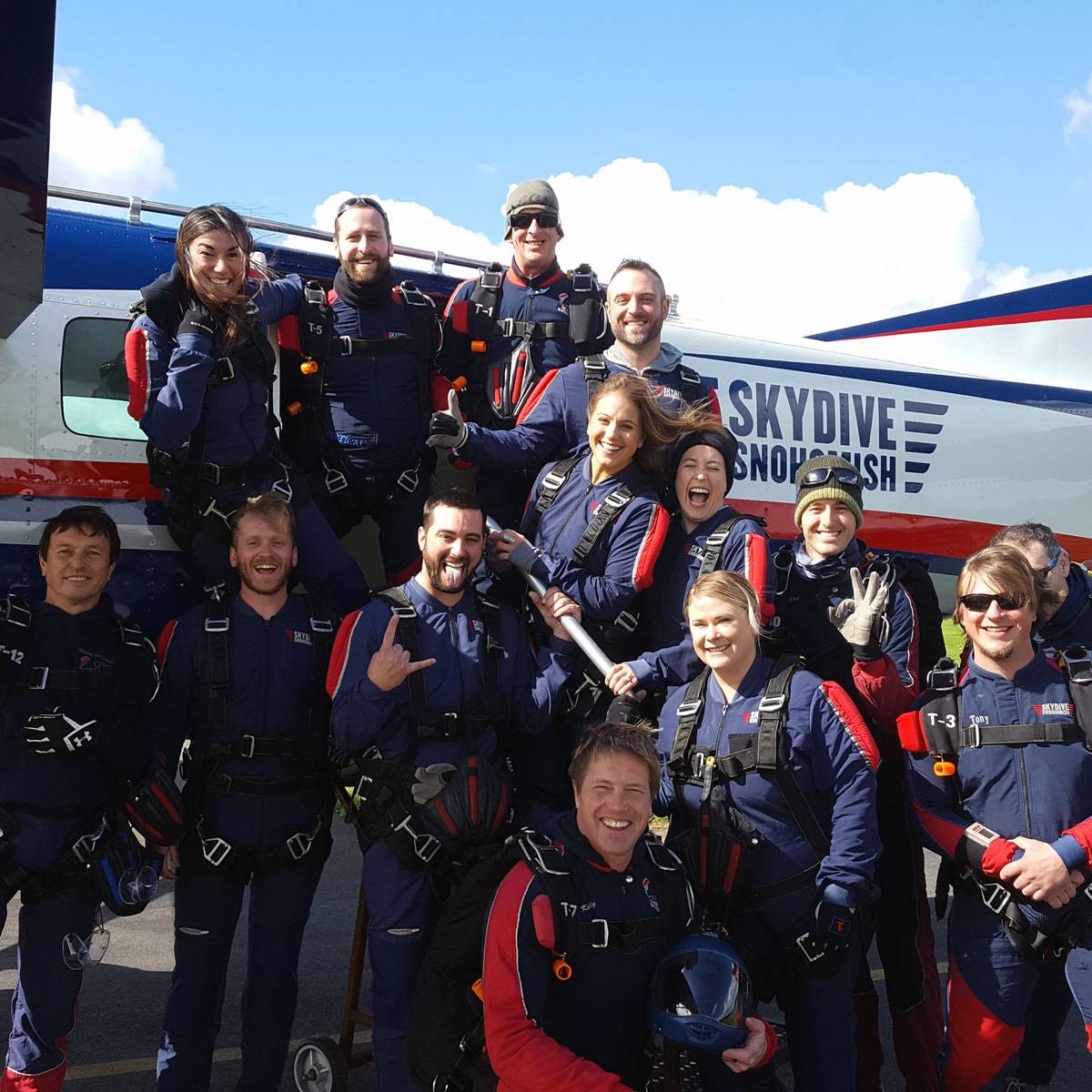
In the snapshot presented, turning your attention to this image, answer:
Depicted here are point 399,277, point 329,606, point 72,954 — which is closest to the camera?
point 72,954

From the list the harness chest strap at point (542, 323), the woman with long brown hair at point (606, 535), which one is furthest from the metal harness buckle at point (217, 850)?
the harness chest strap at point (542, 323)

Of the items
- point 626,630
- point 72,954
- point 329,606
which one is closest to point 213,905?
point 72,954

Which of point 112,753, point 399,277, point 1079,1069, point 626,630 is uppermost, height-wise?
point 399,277

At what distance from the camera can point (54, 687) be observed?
3955 millimetres

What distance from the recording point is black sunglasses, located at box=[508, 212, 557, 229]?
A: 533cm

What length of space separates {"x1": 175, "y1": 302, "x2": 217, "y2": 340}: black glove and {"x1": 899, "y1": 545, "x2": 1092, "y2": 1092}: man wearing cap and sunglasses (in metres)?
3.06

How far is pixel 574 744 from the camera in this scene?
452 centimetres

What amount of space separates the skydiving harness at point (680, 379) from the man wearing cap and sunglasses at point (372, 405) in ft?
2.67

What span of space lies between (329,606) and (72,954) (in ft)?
5.52

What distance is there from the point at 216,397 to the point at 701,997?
2975mm

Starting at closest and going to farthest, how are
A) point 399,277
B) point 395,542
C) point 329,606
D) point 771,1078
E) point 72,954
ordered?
point 771,1078, point 72,954, point 329,606, point 395,542, point 399,277

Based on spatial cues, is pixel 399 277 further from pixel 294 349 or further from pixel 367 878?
pixel 367 878

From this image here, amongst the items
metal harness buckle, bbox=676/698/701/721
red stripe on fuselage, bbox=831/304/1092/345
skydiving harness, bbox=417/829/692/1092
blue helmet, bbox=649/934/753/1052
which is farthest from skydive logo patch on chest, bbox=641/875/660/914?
red stripe on fuselage, bbox=831/304/1092/345

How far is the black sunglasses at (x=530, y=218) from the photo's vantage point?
5.33 m
